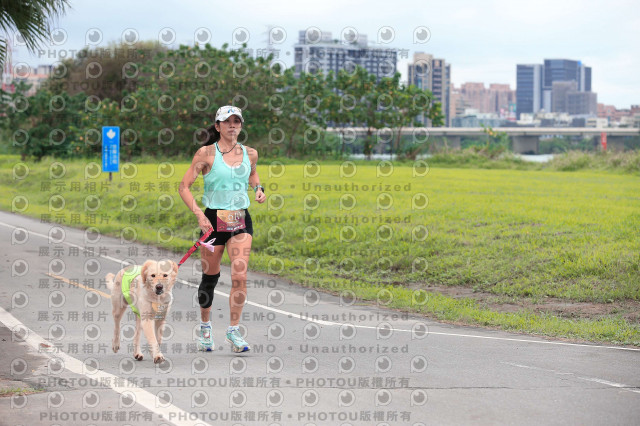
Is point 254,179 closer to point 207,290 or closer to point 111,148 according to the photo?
point 207,290

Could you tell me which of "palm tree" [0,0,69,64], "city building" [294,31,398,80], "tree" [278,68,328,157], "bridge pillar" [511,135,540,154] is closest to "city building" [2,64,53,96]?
"palm tree" [0,0,69,64]

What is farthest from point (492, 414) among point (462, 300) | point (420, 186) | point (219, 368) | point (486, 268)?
point (420, 186)

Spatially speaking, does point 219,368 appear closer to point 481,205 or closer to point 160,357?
point 160,357

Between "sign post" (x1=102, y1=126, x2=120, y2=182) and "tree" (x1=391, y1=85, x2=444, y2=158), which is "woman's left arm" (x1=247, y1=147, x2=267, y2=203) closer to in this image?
"sign post" (x1=102, y1=126, x2=120, y2=182)

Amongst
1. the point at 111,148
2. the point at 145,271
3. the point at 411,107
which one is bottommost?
the point at 145,271

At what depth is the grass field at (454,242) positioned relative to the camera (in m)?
12.3

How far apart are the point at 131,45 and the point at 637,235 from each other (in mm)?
61861

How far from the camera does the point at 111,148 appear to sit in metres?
28.6

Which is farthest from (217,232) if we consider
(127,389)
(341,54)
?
(341,54)

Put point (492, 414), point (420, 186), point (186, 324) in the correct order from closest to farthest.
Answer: point (492, 414)
point (186, 324)
point (420, 186)

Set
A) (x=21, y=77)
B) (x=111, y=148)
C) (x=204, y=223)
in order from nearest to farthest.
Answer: (x=204, y=223), (x=111, y=148), (x=21, y=77)

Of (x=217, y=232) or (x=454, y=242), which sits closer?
(x=217, y=232)

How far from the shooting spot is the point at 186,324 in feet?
32.6

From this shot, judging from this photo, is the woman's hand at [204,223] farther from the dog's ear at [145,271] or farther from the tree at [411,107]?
the tree at [411,107]
